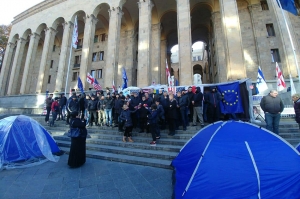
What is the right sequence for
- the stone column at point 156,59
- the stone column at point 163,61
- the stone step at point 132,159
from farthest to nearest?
the stone column at point 163,61 → the stone column at point 156,59 → the stone step at point 132,159

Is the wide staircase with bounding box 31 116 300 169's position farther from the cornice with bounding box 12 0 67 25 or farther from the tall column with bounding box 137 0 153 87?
the cornice with bounding box 12 0 67 25

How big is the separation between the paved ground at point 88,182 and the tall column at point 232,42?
37.0 feet

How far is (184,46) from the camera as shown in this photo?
13.5m

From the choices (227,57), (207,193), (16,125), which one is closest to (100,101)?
(16,125)

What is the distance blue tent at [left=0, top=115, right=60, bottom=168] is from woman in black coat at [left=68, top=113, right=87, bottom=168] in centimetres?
112

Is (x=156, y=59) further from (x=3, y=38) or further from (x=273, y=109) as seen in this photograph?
(x=3, y=38)

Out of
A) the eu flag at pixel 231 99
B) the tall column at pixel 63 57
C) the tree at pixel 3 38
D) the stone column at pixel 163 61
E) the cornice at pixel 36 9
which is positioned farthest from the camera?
the tree at pixel 3 38

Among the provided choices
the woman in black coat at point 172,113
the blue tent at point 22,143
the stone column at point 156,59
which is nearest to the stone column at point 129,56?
the stone column at point 156,59

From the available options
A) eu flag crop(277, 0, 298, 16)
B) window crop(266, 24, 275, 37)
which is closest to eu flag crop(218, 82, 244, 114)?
eu flag crop(277, 0, 298, 16)

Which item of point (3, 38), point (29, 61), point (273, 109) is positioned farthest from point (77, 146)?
point (3, 38)

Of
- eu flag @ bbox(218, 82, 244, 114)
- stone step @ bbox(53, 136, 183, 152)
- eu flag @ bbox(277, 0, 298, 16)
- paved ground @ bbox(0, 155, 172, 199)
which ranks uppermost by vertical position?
eu flag @ bbox(277, 0, 298, 16)

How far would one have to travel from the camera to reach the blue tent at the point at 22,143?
4711 millimetres

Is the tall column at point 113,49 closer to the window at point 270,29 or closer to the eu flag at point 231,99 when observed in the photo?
the eu flag at point 231,99

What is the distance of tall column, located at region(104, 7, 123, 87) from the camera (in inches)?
627
